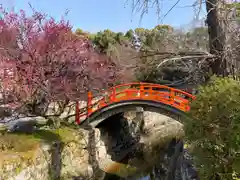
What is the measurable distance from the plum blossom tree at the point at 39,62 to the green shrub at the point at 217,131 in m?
3.63

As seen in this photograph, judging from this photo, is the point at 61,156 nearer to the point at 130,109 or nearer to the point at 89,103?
the point at 89,103

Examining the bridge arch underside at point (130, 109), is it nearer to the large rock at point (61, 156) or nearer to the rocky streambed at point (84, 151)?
the rocky streambed at point (84, 151)

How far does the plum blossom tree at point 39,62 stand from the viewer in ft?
21.9

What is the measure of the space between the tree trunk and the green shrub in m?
0.69

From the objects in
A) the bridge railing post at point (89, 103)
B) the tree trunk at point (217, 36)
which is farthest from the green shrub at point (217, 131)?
the bridge railing post at point (89, 103)

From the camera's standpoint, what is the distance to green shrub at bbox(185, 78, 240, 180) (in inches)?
122

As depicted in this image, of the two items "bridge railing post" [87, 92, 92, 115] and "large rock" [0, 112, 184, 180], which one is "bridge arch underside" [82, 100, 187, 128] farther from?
"large rock" [0, 112, 184, 180]

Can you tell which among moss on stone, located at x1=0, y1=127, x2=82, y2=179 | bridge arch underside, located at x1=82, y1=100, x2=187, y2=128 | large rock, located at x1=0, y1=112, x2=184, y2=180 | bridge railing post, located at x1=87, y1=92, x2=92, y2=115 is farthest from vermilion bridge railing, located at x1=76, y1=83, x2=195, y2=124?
moss on stone, located at x1=0, y1=127, x2=82, y2=179

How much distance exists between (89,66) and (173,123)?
9.35m

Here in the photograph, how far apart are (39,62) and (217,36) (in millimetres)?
5173

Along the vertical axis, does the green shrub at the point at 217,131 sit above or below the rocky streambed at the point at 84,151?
above

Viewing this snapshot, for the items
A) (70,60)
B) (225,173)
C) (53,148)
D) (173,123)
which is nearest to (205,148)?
(225,173)

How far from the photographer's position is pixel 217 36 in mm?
4113

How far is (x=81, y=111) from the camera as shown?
10008 mm
